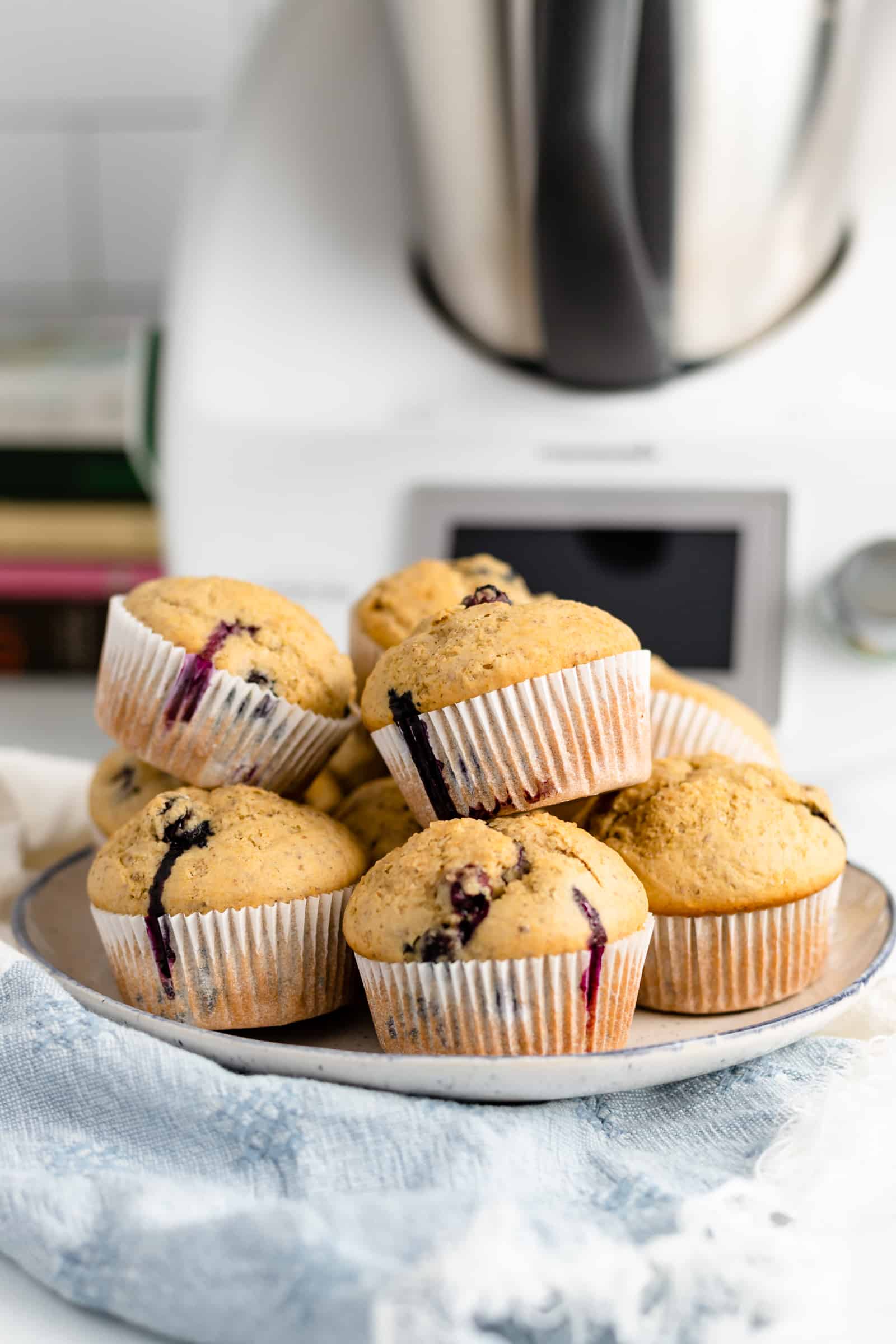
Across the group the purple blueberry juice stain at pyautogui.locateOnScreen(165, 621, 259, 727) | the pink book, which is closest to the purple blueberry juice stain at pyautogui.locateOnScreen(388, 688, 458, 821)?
the purple blueberry juice stain at pyautogui.locateOnScreen(165, 621, 259, 727)

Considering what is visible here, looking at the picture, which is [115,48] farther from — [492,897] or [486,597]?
[492,897]

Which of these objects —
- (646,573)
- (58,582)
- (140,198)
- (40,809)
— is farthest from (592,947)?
(140,198)

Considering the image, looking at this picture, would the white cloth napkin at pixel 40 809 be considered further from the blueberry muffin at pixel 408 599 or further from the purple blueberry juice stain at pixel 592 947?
the purple blueberry juice stain at pixel 592 947

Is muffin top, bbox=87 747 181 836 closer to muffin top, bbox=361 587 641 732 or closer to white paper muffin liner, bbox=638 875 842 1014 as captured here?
muffin top, bbox=361 587 641 732

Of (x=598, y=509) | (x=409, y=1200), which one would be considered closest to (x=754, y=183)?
(x=598, y=509)

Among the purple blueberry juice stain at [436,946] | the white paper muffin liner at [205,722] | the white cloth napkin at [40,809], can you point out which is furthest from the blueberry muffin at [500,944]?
the white cloth napkin at [40,809]

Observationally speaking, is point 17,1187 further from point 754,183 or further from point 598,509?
point 754,183
